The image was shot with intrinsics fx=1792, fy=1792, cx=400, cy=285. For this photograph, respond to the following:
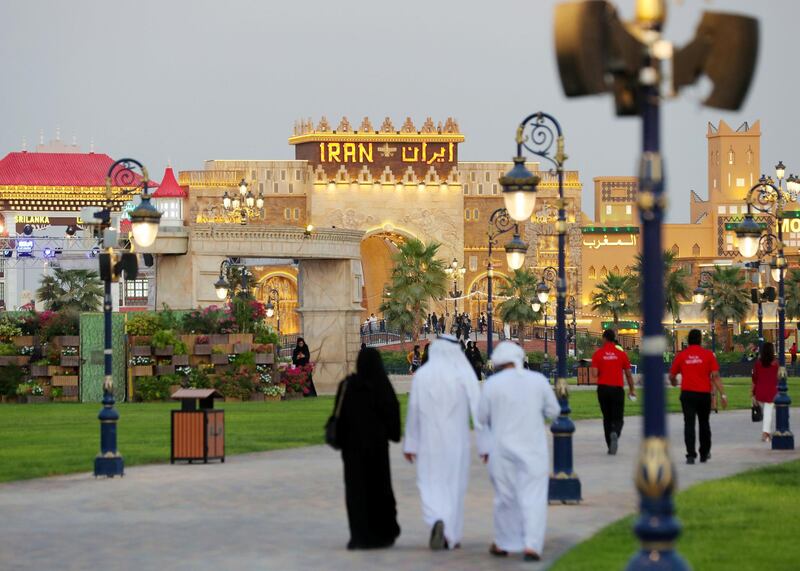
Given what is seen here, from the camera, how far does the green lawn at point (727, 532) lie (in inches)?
501

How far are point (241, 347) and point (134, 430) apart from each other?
473 inches

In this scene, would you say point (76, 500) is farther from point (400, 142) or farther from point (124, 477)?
point (400, 142)

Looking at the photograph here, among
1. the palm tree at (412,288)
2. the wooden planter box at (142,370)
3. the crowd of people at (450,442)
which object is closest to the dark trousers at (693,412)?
the crowd of people at (450,442)

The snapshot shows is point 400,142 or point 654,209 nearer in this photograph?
point 654,209

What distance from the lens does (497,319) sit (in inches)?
4385

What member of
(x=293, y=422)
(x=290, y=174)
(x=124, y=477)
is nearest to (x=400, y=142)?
(x=290, y=174)

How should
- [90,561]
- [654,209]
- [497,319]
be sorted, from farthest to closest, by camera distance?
[497,319] < [90,561] < [654,209]

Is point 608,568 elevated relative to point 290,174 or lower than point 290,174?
lower

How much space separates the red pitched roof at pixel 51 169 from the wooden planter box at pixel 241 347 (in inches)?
3085

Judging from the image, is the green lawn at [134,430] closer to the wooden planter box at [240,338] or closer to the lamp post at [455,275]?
the wooden planter box at [240,338]

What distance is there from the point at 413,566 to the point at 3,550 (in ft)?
10.9

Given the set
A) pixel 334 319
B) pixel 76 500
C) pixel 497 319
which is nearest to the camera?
pixel 76 500

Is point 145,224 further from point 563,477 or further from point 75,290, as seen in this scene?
point 75,290

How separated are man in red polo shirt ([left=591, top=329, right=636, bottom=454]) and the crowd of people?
8.77 metres
